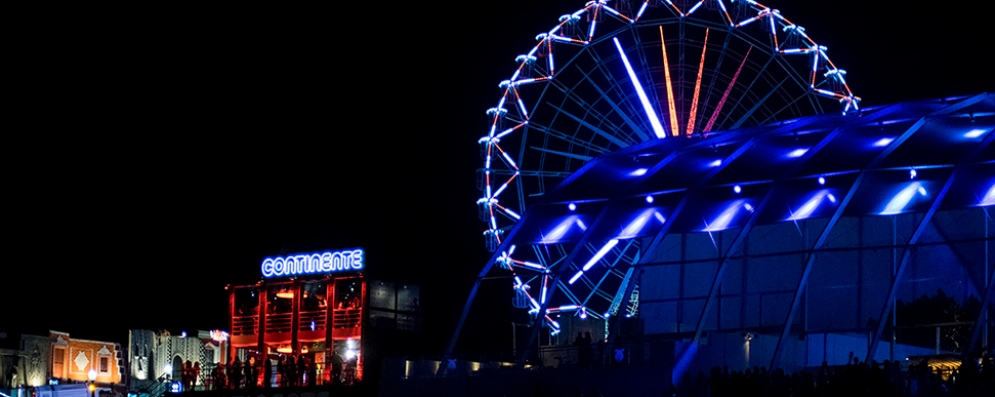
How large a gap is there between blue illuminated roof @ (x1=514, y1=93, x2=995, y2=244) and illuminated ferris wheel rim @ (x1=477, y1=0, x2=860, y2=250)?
3194mm

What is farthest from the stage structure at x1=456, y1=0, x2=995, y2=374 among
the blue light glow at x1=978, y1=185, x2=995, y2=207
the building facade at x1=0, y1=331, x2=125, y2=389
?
the building facade at x1=0, y1=331, x2=125, y2=389

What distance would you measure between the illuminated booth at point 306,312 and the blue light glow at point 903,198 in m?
22.7

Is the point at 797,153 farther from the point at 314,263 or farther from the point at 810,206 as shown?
the point at 314,263

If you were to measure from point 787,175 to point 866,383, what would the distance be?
11779 mm

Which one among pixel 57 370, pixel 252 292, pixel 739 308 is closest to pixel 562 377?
pixel 739 308

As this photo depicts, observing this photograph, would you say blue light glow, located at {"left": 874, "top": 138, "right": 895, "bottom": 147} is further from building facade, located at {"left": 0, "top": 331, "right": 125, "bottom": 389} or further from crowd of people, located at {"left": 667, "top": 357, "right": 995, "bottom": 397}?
building facade, located at {"left": 0, "top": 331, "right": 125, "bottom": 389}

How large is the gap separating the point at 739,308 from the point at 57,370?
118ft

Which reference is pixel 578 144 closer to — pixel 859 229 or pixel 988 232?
A: pixel 859 229

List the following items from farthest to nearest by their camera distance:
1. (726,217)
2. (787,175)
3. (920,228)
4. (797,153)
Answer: (726,217)
(797,153)
(787,175)
(920,228)

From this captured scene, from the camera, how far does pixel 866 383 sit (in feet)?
135

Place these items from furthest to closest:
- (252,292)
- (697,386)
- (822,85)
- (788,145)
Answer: (252,292)
(822,85)
(788,145)
(697,386)

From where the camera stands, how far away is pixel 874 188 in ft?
169

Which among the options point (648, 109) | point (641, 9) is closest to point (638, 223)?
point (648, 109)

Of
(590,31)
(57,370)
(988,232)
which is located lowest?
(57,370)
